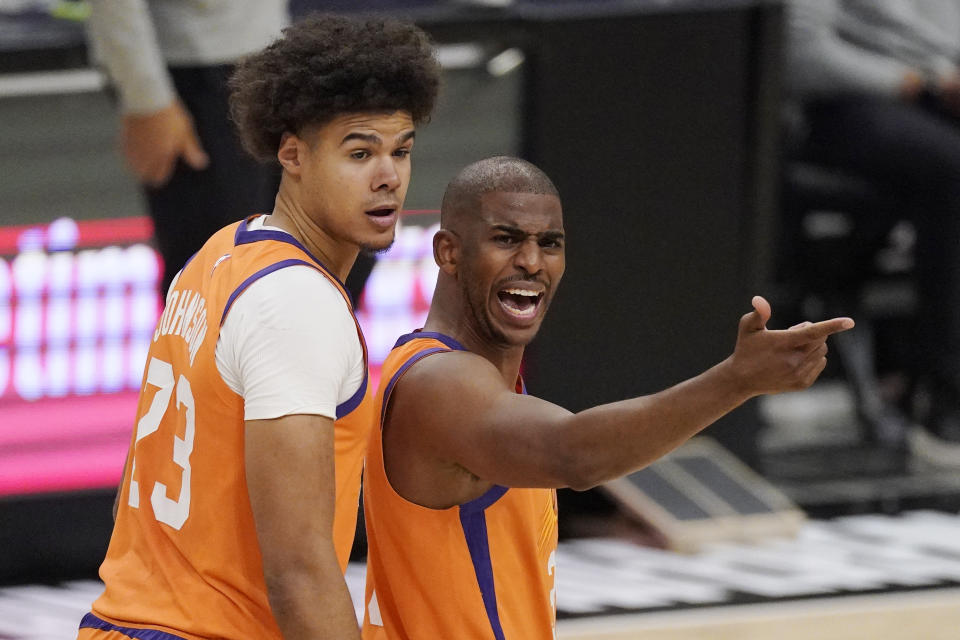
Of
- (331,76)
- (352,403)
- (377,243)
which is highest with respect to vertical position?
(331,76)

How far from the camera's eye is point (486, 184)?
2.30m

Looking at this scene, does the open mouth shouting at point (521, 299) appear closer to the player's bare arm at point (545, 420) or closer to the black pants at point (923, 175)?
the player's bare arm at point (545, 420)

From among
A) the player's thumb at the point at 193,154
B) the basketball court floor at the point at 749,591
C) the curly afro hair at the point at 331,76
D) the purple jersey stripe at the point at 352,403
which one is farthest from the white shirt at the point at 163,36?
the purple jersey stripe at the point at 352,403

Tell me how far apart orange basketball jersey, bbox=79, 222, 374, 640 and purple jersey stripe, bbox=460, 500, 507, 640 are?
16cm

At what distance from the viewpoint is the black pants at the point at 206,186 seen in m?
4.16

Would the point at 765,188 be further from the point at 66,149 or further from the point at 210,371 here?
the point at 210,371

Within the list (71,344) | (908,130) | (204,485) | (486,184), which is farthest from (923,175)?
(204,485)

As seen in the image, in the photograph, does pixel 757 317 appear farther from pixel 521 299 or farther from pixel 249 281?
pixel 249 281

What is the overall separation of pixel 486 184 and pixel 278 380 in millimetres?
482

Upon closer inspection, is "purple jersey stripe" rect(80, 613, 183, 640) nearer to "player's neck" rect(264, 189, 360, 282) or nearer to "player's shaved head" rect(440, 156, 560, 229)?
"player's neck" rect(264, 189, 360, 282)

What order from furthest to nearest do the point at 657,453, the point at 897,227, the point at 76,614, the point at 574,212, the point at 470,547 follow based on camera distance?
the point at 897,227 < the point at 574,212 < the point at 76,614 < the point at 470,547 < the point at 657,453

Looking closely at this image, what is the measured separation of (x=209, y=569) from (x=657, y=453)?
64 centimetres

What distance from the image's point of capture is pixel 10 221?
169 inches

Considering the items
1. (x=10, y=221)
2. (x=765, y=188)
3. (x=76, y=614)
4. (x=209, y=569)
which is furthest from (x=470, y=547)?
(x=765, y=188)
